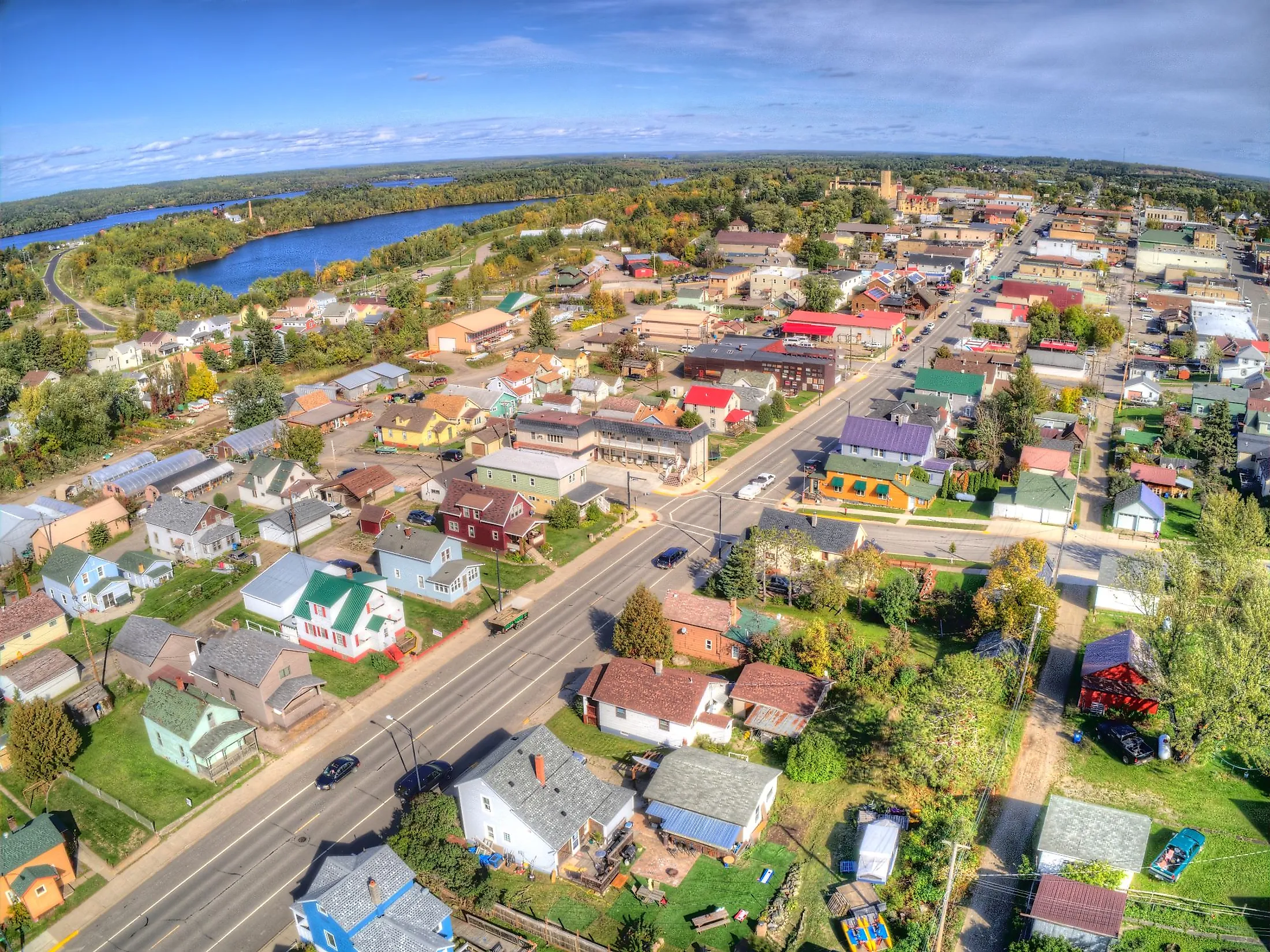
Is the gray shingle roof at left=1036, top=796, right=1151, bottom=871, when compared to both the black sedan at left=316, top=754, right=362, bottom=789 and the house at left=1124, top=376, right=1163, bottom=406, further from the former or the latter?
the house at left=1124, top=376, right=1163, bottom=406

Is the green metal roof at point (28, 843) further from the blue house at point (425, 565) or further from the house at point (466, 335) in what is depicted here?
the house at point (466, 335)

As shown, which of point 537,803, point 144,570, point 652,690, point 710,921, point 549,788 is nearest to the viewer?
point 710,921

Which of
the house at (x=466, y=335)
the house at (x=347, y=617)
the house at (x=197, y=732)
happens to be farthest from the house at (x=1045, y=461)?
the house at (x=466, y=335)

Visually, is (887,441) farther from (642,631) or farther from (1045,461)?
(642,631)

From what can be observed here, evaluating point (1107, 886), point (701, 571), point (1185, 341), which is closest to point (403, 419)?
point (701, 571)

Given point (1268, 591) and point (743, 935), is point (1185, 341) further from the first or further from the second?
point (743, 935)

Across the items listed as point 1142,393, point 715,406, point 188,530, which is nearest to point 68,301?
point 188,530
